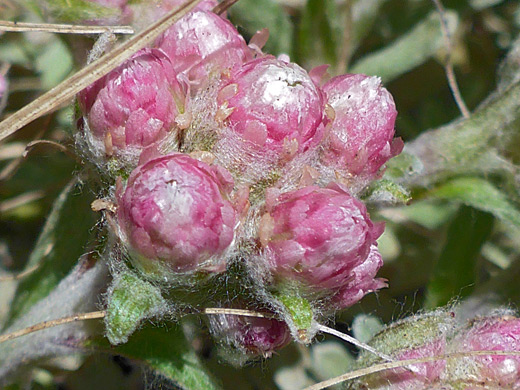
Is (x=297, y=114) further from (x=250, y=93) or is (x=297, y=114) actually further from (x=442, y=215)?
(x=442, y=215)

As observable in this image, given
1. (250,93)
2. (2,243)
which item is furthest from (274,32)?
(2,243)

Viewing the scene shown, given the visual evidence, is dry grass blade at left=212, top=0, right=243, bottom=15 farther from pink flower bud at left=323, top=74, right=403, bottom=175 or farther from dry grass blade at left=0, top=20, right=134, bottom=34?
pink flower bud at left=323, top=74, right=403, bottom=175

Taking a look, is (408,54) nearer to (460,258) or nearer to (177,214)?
(460,258)

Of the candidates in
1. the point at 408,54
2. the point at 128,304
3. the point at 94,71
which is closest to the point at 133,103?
the point at 94,71

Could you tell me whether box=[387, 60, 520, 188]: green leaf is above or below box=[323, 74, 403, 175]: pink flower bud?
below

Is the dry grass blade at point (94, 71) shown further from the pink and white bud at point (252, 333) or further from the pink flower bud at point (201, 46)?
the pink and white bud at point (252, 333)

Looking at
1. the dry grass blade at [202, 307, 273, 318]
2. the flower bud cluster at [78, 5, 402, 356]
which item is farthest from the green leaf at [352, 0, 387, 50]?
the dry grass blade at [202, 307, 273, 318]

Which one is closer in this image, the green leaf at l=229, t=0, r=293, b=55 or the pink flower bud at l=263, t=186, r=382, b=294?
the pink flower bud at l=263, t=186, r=382, b=294
